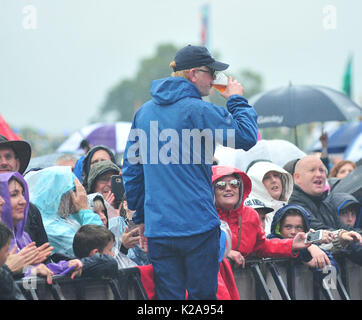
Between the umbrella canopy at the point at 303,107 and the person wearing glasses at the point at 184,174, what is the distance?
503 cm

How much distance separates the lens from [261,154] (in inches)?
335

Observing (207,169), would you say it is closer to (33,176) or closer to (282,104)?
(33,176)

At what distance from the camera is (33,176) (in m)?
5.36

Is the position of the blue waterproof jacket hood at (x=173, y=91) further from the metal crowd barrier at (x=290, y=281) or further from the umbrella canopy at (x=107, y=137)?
the umbrella canopy at (x=107, y=137)

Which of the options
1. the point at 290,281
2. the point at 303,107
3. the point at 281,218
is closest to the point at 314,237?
the point at 290,281

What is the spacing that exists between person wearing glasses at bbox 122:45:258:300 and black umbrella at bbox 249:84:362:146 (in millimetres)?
5028

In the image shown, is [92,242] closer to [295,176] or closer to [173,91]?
[173,91]

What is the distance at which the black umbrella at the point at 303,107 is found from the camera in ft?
30.5

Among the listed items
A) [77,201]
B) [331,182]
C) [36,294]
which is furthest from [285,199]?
[36,294]

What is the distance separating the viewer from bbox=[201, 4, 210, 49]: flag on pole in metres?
52.8

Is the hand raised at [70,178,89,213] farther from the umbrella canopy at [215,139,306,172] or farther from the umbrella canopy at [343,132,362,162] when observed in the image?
the umbrella canopy at [343,132,362,162]

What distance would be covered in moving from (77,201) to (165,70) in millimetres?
98325

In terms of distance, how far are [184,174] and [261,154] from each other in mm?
4335

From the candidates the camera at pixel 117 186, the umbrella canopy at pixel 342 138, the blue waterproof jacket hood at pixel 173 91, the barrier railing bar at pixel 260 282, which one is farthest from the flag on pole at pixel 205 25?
the blue waterproof jacket hood at pixel 173 91
